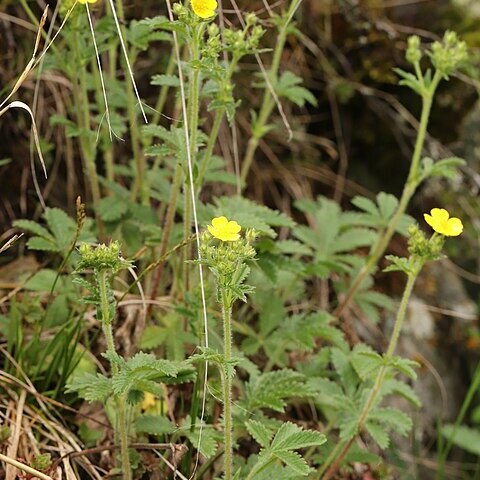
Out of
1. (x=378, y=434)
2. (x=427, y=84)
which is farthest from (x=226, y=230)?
(x=427, y=84)

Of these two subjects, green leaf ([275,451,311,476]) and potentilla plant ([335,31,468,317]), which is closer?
green leaf ([275,451,311,476])

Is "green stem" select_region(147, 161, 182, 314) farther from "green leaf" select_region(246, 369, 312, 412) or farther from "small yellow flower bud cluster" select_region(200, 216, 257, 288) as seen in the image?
"small yellow flower bud cluster" select_region(200, 216, 257, 288)

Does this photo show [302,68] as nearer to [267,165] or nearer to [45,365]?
[267,165]

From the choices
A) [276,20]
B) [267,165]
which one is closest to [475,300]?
[267,165]

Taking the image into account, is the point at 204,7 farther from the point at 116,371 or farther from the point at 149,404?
the point at 149,404

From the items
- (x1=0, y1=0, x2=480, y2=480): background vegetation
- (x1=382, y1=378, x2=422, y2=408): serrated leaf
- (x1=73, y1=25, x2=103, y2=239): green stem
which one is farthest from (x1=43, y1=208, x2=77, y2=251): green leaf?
(x1=382, y1=378, x2=422, y2=408): serrated leaf

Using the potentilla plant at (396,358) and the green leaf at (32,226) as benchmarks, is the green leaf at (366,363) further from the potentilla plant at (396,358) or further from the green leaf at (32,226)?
the green leaf at (32,226)

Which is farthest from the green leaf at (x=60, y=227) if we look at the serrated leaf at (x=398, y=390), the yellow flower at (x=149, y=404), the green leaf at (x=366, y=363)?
the serrated leaf at (x=398, y=390)
